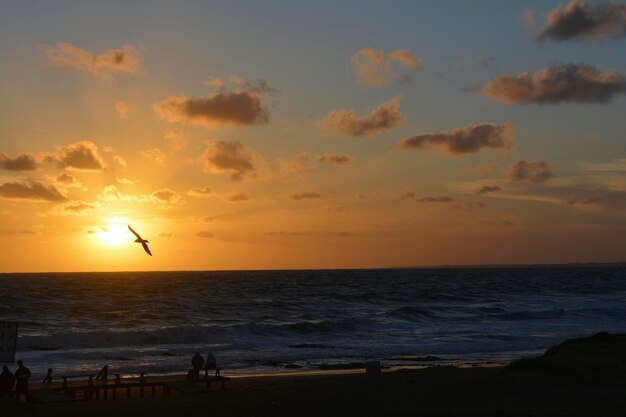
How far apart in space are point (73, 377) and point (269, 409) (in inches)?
532

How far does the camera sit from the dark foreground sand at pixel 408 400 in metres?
17.3

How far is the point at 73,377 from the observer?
2970 cm

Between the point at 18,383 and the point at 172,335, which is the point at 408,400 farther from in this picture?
the point at 172,335

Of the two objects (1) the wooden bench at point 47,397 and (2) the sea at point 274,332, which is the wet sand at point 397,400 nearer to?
(1) the wooden bench at point 47,397

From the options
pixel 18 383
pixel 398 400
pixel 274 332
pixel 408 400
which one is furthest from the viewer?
pixel 274 332

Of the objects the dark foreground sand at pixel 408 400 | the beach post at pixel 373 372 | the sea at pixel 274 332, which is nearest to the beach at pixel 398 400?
the dark foreground sand at pixel 408 400

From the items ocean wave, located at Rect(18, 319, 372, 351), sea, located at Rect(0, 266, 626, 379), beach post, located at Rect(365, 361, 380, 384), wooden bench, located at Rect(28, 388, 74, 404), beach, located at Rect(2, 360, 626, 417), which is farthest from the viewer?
ocean wave, located at Rect(18, 319, 372, 351)

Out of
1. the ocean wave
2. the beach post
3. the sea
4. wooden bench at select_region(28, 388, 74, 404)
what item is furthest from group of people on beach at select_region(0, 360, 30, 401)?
the ocean wave

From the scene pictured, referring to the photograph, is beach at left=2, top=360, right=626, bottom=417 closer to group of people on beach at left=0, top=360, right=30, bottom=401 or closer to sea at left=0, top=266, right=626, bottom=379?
group of people on beach at left=0, top=360, right=30, bottom=401

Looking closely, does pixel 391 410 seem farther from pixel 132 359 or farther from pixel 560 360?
pixel 132 359

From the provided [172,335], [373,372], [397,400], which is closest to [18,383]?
[373,372]

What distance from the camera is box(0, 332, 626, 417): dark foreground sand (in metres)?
17.3

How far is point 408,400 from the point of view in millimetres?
19250

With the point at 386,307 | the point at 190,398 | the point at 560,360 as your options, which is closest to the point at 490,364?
the point at 560,360
